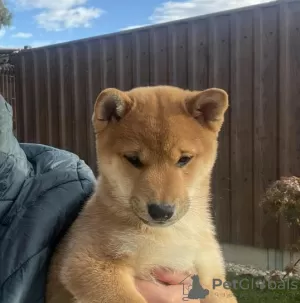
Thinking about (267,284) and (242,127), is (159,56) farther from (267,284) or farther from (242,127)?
(267,284)

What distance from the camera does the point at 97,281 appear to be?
1.69 m

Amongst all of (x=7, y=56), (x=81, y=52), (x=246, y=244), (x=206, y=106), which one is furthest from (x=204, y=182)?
(x=7, y=56)

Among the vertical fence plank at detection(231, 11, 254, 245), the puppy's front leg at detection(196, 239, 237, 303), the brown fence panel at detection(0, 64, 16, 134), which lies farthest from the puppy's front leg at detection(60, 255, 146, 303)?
the brown fence panel at detection(0, 64, 16, 134)

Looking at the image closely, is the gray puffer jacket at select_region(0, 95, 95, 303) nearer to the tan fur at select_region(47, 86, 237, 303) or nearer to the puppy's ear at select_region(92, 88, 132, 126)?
the tan fur at select_region(47, 86, 237, 303)

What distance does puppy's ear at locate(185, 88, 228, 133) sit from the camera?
6.53 feet

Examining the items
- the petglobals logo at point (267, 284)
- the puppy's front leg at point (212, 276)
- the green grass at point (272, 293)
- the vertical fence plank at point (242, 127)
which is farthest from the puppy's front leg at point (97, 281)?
the vertical fence plank at point (242, 127)

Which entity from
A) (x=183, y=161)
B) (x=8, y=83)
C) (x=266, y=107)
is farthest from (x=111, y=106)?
(x=8, y=83)

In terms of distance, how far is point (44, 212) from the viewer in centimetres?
177

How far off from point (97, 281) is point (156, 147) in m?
0.51

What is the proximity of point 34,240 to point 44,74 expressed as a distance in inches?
232

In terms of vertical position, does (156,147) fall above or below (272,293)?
above

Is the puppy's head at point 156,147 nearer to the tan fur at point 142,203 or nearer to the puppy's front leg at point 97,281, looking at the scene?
the tan fur at point 142,203

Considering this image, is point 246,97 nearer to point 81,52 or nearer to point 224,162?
point 224,162

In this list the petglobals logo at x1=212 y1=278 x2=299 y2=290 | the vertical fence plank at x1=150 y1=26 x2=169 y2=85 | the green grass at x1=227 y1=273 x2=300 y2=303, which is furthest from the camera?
the vertical fence plank at x1=150 y1=26 x2=169 y2=85
